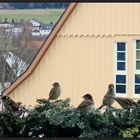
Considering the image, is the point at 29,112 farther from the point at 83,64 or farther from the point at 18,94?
the point at 83,64

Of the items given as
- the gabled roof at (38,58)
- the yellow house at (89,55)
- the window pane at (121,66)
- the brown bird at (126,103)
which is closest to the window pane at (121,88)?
the yellow house at (89,55)

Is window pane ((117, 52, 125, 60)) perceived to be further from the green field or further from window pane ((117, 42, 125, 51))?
the green field

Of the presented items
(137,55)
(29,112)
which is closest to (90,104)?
(29,112)

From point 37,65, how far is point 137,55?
0.49 meters

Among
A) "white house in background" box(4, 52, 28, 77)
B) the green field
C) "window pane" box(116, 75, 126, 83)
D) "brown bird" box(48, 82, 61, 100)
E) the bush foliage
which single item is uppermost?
the green field

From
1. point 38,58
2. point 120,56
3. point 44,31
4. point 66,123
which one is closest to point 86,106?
point 66,123

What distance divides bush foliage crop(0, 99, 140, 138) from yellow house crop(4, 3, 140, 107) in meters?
0.66

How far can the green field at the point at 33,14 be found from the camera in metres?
1.92

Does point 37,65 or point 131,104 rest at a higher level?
point 37,65

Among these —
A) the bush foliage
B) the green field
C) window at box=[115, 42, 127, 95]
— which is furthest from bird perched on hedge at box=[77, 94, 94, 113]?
window at box=[115, 42, 127, 95]

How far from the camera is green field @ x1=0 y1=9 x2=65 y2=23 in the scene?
192 centimetres

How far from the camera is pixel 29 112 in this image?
1.63 metres

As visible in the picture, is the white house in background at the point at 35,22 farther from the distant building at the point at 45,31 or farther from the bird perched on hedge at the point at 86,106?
the bird perched on hedge at the point at 86,106

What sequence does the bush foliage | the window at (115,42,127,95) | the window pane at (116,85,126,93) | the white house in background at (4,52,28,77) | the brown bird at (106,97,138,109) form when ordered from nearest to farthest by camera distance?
the bush foliage, the brown bird at (106,97,138,109), the white house in background at (4,52,28,77), the window pane at (116,85,126,93), the window at (115,42,127,95)
